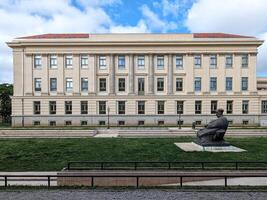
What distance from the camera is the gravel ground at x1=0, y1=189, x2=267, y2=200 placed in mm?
8312

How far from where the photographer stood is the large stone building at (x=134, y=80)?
156 feet

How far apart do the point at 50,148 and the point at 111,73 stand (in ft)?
96.7

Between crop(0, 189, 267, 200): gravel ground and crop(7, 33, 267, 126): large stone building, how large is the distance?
38.1 m

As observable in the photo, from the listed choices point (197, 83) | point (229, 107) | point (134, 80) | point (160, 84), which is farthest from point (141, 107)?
point (229, 107)

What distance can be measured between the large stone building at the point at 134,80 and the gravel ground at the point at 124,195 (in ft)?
125

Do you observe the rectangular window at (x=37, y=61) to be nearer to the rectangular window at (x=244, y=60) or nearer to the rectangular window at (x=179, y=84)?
the rectangular window at (x=179, y=84)

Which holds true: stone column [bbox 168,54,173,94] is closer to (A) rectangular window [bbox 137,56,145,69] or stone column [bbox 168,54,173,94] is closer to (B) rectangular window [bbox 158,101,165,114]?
(B) rectangular window [bbox 158,101,165,114]

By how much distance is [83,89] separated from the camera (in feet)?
160

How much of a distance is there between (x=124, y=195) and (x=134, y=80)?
4082cm

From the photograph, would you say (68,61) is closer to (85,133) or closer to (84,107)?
(84,107)

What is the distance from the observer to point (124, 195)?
8.56 meters

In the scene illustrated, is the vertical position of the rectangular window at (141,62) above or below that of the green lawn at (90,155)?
above

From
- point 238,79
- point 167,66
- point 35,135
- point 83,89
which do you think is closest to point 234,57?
point 238,79

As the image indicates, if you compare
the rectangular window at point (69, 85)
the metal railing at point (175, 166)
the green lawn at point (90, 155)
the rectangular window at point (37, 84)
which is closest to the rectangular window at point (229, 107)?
the rectangular window at point (69, 85)
